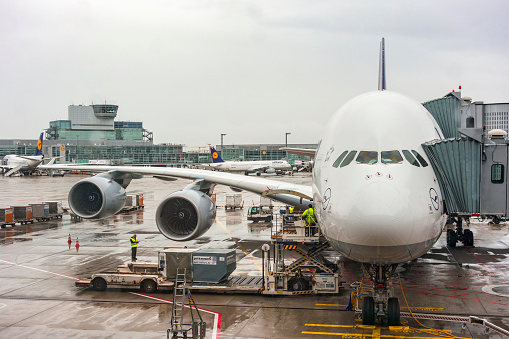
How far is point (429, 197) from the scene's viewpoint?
1051cm

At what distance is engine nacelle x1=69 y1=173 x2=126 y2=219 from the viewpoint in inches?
840

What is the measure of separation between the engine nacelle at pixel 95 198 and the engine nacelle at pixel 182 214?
12.0 ft

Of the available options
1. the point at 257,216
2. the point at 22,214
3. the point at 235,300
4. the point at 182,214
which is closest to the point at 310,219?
the point at 235,300

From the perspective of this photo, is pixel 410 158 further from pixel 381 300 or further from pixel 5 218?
pixel 5 218

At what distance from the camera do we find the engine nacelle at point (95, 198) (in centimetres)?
2133

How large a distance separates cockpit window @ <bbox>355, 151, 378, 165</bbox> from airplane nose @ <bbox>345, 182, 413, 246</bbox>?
79 centimetres

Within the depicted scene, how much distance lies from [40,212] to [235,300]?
2423 cm

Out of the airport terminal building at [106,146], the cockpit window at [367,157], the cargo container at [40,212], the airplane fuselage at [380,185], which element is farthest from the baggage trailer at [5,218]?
the airport terminal building at [106,146]

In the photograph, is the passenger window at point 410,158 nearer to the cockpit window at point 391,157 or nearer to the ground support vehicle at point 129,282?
the cockpit window at point 391,157

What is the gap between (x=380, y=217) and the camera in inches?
384

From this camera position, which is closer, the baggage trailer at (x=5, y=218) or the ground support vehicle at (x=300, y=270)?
the ground support vehicle at (x=300, y=270)

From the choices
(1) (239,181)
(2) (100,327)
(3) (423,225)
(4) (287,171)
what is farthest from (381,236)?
(4) (287,171)

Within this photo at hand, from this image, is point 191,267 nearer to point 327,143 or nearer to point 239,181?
point 239,181

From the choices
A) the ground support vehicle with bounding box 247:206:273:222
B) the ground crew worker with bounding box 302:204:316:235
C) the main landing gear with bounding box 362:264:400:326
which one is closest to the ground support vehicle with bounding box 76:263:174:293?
the ground crew worker with bounding box 302:204:316:235
